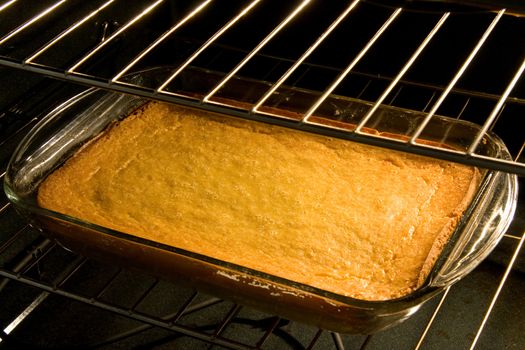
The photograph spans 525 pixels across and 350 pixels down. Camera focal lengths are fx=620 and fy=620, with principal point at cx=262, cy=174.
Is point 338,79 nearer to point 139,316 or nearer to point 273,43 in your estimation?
point 139,316

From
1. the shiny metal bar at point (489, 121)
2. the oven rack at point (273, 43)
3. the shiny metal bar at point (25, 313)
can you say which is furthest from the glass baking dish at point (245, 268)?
the shiny metal bar at point (25, 313)

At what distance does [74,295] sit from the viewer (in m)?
0.94

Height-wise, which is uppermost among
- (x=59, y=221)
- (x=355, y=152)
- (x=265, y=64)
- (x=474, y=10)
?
(x=474, y=10)

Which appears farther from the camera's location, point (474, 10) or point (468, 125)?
point (468, 125)

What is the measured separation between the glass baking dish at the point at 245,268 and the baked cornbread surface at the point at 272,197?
0.04 m

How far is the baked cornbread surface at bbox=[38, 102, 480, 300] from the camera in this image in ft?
3.12

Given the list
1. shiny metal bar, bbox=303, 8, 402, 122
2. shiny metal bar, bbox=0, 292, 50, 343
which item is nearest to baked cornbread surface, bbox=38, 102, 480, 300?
shiny metal bar, bbox=303, 8, 402, 122

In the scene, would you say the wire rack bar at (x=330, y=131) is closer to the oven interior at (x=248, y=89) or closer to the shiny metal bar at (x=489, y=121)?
the shiny metal bar at (x=489, y=121)

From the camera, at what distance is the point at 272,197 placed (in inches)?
41.6

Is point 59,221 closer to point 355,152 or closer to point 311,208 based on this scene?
point 311,208

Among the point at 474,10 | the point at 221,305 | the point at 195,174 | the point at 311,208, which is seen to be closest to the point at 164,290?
the point at 221,305

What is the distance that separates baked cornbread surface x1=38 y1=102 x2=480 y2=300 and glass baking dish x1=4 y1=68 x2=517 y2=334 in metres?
0.04

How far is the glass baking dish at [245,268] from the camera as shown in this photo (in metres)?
0.80

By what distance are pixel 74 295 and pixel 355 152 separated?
0.55m
